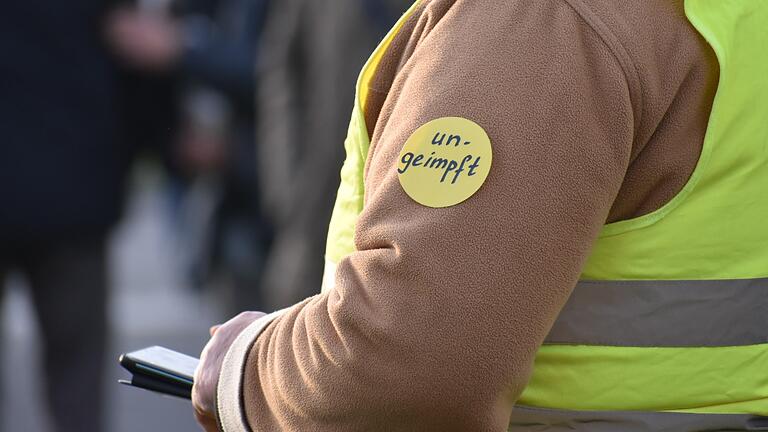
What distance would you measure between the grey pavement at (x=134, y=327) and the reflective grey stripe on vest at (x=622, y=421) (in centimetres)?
243

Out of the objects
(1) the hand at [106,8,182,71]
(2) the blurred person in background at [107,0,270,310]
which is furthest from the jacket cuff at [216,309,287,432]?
(2) the blurred person in background at [107,0,270,310]

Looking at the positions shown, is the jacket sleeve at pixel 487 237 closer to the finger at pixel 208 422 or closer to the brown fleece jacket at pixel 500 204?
the brown fleece jacket at pixel 500 204

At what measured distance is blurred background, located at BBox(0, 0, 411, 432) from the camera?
14.1 feet

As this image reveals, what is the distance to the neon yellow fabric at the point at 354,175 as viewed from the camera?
5.40 ft

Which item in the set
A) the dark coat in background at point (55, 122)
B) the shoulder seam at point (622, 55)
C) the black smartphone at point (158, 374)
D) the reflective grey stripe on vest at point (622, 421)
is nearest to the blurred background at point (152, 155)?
the dark coat in background at point (55, 122)

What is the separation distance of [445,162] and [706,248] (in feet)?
1.03

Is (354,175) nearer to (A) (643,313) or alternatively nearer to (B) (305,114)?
(A) (643,313)

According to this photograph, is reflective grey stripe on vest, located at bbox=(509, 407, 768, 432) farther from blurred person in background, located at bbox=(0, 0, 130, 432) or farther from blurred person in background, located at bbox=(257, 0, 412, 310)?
blurred person in background, located at bbox=(257, 0, 412, 310)

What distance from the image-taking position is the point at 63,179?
433 cm

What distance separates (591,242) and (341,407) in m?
0.31

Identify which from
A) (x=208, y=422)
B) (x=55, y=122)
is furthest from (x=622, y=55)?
(x=55, y=122)

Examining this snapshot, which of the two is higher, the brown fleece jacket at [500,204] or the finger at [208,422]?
the brown fleece jacket at [500,204]

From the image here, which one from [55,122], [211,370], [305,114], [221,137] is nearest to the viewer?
[211,370]

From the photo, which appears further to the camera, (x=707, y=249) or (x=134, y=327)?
(x=134, y=327)
